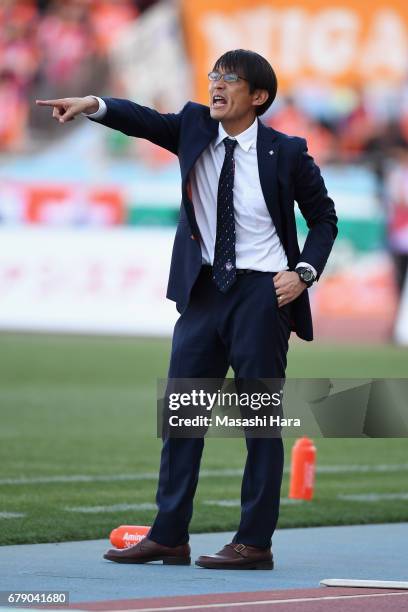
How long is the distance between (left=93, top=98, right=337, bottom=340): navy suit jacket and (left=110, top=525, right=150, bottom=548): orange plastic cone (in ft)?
3.04

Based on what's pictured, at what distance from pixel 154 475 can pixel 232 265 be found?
4.06 meters

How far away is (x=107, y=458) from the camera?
11023 millimetres

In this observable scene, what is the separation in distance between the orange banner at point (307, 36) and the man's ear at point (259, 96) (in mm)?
26394

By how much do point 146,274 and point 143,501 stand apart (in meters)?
21.4

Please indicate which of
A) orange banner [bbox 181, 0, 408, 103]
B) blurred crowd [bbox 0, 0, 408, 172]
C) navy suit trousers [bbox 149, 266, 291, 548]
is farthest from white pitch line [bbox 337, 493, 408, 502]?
blurred crowd [bbox 0, 0, 408, 172]

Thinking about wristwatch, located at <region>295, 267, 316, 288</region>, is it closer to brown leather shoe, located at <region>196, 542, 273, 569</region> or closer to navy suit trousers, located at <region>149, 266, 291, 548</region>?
navy suit trousers, located at <region>149, 266, 291, 548</region>

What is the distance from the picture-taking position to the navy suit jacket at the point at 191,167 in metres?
6.23

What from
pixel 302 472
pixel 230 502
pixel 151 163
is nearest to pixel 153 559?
pixel 230 502

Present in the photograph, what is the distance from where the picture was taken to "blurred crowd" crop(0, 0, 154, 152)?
3359cm

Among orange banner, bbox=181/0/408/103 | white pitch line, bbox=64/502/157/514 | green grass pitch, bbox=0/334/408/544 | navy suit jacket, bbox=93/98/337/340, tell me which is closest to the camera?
navy suit jacket, bbox=93/98/337/340

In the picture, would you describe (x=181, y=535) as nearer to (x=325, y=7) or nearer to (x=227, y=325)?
(x=227, y=325)

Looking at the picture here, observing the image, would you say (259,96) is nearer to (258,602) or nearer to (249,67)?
(249,67)

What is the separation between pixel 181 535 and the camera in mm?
6258

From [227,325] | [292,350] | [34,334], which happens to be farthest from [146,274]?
[227,325]
